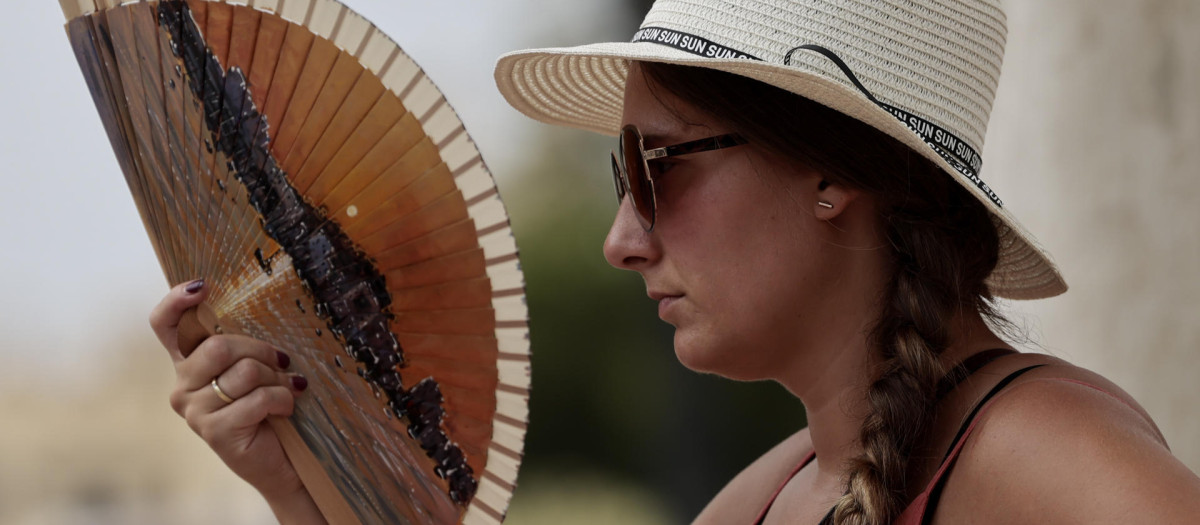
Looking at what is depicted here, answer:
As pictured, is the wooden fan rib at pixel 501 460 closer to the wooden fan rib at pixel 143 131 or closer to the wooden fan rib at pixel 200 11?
the wooden fan rib at pixel 143 131

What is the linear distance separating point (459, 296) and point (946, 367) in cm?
68

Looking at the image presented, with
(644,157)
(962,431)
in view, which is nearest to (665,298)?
(644,157)

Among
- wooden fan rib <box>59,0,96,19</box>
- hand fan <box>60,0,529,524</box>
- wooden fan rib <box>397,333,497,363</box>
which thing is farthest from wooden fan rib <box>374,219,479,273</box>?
wooden fan rib <box>59,0,96,19</box>

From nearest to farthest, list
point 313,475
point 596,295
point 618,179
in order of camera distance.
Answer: point 313,475 → point 618,179 → point 596,295

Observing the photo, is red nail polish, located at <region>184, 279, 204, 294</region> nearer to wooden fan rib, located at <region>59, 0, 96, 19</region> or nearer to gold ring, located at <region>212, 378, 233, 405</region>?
gold ring, located at <region>212, 378, 233, 405</region>

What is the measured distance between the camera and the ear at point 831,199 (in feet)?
4.27

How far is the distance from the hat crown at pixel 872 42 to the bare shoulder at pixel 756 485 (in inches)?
27.1

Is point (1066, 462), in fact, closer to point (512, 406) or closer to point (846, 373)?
point (846, 373)

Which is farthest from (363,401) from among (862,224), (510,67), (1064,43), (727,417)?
(727,417)

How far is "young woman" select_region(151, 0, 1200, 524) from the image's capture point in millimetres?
1220

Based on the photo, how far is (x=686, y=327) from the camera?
1.36 metres

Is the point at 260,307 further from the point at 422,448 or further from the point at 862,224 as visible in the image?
the point at 862,224

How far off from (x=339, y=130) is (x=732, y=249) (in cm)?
55

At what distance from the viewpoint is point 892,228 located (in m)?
1.35
